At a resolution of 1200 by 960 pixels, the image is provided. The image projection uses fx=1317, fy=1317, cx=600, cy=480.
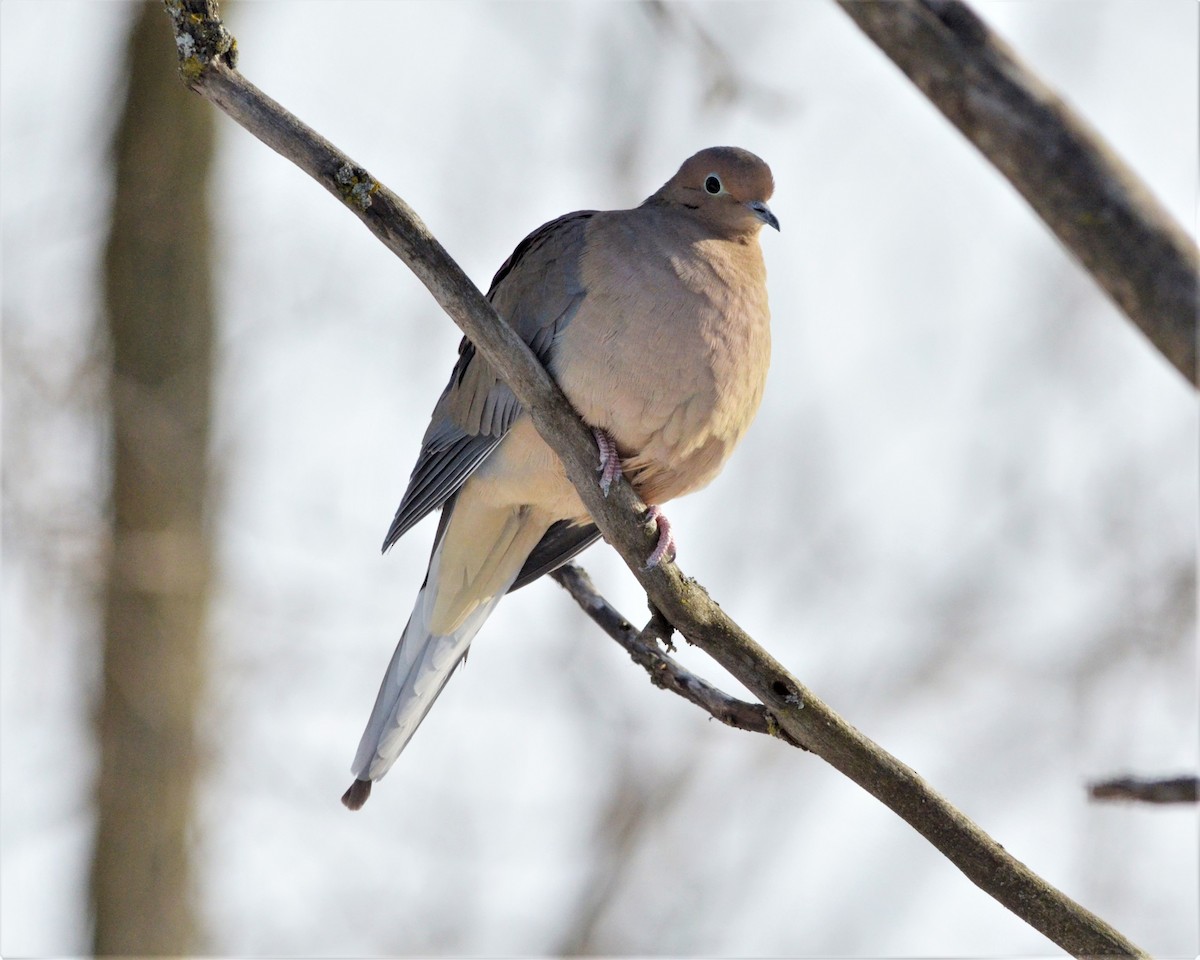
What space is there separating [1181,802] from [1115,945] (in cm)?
35

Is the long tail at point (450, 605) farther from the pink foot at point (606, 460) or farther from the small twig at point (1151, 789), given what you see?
the small twig at point (1151, 789)

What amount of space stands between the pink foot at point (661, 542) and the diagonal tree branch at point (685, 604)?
1.4 inches

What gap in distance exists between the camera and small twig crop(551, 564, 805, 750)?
2.78 metres

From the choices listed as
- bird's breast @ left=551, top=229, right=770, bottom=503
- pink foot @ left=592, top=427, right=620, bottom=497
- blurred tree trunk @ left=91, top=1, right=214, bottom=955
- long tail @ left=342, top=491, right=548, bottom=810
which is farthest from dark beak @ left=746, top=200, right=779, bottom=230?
blurred tree trunk @ left=91, top=1, right=214, bottom=955

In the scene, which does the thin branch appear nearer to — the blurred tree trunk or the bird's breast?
the bird's breast

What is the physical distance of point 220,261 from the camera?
782 cm

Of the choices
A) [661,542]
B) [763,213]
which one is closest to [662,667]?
[661,542]

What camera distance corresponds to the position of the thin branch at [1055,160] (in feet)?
5.49

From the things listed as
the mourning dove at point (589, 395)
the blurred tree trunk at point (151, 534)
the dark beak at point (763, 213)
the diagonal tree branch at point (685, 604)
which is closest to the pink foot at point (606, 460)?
the mourning dove at point (589, 395)

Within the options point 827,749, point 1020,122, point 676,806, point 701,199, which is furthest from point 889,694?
point 1020,122

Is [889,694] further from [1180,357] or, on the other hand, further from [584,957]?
[1180,357]

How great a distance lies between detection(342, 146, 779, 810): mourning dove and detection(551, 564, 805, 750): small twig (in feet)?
0.71

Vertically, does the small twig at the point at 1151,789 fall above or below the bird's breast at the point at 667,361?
below

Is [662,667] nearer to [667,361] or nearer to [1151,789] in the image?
[667,361]
